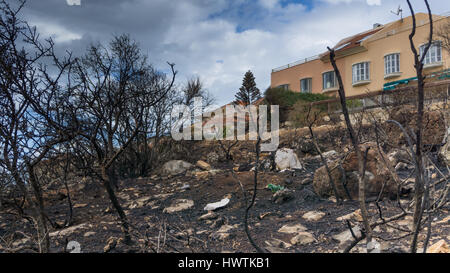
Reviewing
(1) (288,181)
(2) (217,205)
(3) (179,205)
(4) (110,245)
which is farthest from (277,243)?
(1) (288,181)

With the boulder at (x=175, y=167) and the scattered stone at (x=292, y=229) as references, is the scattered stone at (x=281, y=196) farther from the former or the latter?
the boulder at (x=175, y=167)

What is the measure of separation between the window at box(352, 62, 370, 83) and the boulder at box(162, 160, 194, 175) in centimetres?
1477

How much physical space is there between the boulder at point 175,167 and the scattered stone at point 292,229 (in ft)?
15.3

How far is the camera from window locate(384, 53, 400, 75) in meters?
17.6

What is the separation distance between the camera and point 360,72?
19.3m

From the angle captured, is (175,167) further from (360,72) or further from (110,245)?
(360,72)

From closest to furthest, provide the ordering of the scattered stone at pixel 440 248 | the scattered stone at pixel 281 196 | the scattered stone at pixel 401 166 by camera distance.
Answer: the scattered stone at pixel 440 248
the scattered stone at pixel 281 196
the scattered stone at pixel 401 166

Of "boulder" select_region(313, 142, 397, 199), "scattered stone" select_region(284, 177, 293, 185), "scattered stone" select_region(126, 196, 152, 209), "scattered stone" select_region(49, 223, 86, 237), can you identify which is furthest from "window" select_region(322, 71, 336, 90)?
"scattered stone" select_region(49, 223, 86, 237)

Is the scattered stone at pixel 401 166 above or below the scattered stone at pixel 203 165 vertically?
above

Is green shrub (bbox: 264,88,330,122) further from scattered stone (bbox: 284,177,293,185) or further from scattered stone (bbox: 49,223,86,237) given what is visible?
scattered stone (bbox: 49,223,86,237)

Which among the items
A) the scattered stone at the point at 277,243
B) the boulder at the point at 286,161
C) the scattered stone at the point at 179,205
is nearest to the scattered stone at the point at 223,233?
the scattered stone at the point at 277,243

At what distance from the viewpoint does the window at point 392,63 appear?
17625 millimetres
